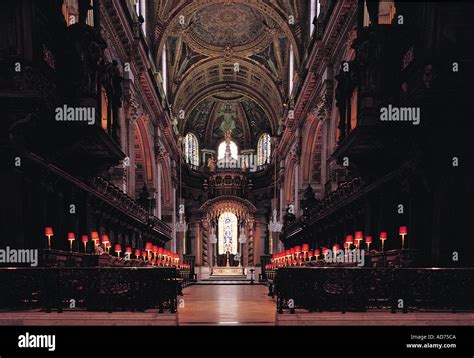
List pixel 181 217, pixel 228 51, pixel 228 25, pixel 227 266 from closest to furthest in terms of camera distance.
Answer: pixel 228 25
pixel 228 51
pixel 181 217
pixel 227 266

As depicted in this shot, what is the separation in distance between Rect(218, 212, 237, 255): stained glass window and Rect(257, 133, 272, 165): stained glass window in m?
5.24

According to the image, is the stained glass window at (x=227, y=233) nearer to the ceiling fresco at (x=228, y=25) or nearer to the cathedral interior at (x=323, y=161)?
the ceiling fresco at (x=228, y=25)

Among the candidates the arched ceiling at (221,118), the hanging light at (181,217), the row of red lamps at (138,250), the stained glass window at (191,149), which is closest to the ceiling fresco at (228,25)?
the arched ceiling at (221,118)

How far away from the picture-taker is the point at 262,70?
37031 millimetres

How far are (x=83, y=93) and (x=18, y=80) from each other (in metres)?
2.33

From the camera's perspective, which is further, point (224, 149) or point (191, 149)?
point (224, 149)

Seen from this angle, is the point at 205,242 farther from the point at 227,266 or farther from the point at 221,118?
the point at 221,118

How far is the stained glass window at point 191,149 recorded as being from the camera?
4545 centimetres

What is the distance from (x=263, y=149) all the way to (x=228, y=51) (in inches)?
447

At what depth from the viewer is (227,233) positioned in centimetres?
4488

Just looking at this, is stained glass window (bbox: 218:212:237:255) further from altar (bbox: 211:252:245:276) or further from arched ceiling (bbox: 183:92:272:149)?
arched ceiling (bbox: 183:92:272:149)

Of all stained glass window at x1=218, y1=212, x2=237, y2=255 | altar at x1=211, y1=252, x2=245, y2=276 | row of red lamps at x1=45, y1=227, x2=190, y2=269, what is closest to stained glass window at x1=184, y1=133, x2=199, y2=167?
stained glass window at x1=218, y1=212, x2=237, y2=255

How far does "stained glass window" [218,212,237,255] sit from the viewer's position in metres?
44.2

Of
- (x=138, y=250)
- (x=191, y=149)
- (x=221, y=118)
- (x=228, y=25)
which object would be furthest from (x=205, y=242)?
(x=138, y=250)
